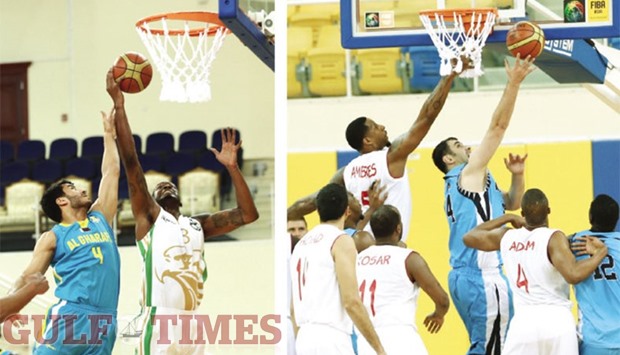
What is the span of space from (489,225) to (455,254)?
57cm

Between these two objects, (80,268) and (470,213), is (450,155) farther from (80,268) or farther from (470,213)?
(80,268)

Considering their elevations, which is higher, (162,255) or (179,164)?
(179,164)

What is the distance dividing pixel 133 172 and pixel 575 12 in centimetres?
281

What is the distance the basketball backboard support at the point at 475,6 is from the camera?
22.4ft

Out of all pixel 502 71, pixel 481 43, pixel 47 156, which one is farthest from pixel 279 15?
pixel 47 156

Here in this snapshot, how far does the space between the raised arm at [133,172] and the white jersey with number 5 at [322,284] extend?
123cm

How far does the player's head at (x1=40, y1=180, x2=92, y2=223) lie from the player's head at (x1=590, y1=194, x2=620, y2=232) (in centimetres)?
300

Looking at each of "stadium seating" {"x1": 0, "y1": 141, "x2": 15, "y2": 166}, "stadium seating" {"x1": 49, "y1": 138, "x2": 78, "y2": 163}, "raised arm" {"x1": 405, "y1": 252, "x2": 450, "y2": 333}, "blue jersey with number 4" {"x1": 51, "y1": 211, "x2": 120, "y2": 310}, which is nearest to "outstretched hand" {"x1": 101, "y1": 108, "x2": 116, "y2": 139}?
"blue jersey with number 4" {"x1": 51, "y1": 211, "x2": 120, "y2": 310}

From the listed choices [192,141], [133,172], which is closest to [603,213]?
[133,172]

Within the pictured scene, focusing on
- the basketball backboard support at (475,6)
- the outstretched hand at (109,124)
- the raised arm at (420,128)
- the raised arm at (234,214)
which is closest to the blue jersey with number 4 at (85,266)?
the outstretched hand at (109,124)

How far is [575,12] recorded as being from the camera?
6895 mm

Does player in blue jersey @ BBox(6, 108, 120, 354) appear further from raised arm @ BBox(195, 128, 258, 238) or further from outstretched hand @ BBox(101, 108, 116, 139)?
raised arm @ BBox(195, 128, 258, 238)

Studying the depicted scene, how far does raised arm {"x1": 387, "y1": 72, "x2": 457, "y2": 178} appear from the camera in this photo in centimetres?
686

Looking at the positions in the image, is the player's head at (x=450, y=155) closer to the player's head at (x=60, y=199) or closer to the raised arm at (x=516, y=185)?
the raised arm at (x=516, y=185)
